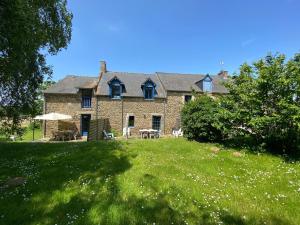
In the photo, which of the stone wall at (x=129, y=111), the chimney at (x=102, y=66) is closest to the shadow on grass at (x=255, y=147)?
the stone wall at (x=129, y=111)

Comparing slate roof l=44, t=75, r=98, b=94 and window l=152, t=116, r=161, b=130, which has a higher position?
slate roof l=44, t=75, r=98, b=94

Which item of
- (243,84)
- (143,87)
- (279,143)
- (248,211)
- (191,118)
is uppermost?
(143,87)

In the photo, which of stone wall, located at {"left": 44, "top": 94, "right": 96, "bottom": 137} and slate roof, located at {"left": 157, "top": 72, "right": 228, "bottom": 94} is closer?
stone wall, located at {"left": 44, "top": 94, "right": 96, "bottom": 137}

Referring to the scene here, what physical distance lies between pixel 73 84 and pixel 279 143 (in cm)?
2240

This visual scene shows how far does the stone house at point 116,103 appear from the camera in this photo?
2564 centimetres

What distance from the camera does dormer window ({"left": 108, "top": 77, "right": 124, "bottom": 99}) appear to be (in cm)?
2618

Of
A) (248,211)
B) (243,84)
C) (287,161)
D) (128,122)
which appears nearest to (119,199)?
(248,211)

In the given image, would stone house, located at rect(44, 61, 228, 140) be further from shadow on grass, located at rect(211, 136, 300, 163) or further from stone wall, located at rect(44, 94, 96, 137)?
shadow on grass, located at rect(211, 136, 300, 163)

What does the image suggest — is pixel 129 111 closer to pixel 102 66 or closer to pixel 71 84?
pixel 102 66

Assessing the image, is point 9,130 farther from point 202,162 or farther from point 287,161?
point 287,161

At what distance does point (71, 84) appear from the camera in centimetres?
2748

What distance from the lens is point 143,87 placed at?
27.3m

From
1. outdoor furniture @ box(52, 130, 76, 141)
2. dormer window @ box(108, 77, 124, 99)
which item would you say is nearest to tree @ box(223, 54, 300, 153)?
dormer window @ box(108, 77, 124, 99)

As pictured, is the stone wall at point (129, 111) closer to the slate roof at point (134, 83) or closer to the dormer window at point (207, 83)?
the slate roof at point (134, 83)
